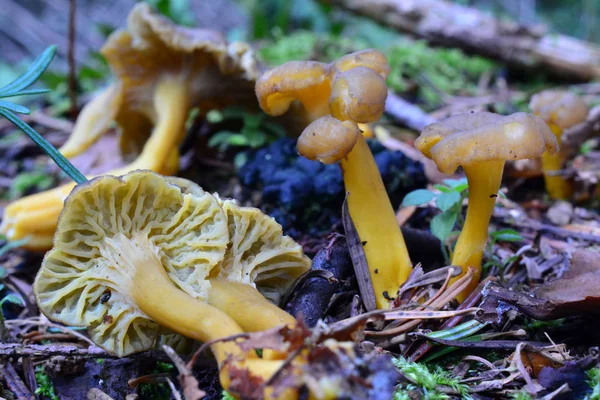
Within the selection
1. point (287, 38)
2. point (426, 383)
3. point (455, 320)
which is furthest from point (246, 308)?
point (287, 38)

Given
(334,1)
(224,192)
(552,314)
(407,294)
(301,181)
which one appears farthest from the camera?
(334,1)

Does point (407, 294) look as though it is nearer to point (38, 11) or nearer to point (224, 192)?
point (224, 192)

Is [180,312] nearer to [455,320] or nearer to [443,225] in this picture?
[455,320]

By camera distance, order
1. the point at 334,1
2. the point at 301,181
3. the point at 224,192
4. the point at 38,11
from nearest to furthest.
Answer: the point at 301,181 → the point at 224,192 → the point at 334,1 → the point at 38,11

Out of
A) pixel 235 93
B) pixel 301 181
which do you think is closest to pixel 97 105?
pixel 235 93

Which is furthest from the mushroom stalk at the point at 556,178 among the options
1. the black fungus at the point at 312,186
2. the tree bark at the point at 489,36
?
the tree bark at the point at 489,36

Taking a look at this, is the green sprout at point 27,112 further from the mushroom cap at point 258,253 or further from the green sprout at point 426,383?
the green sprout at point 426,383
